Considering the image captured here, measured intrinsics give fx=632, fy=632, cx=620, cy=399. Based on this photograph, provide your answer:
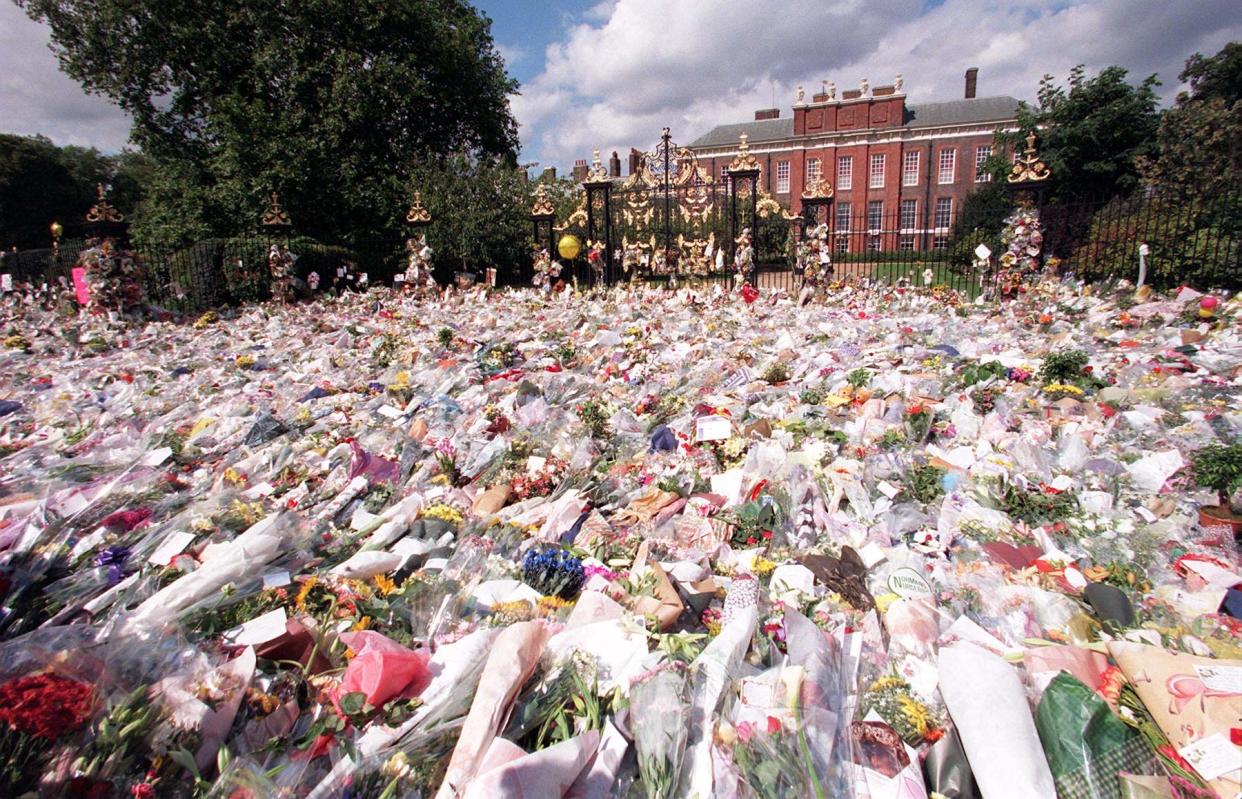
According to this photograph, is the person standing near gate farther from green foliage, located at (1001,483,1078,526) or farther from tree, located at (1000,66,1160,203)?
tree, located at (1000,66,1160,203)

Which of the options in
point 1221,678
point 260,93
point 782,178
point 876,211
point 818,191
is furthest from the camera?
point 782,178

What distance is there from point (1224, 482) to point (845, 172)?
40195 mm

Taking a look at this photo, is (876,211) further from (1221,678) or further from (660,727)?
(660,727)

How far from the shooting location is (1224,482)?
249 centimetres

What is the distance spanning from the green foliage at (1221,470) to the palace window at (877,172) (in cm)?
3973

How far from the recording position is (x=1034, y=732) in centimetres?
150

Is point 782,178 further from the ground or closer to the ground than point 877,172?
further from the ground

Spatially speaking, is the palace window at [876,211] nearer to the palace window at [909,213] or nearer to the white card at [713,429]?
the palace window at [909,213]

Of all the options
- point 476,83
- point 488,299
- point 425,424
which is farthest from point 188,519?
point 476,83

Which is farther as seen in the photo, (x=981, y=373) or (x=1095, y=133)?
(x=1095, y=133)

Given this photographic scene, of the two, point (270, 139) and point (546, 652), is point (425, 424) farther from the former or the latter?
point (270, 139)

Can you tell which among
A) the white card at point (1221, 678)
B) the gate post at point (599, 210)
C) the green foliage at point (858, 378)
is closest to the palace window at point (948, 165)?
the gate post at point (599, 210)

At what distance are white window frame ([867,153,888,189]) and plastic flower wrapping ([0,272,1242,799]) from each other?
36.2m

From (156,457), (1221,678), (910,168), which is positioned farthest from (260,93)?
(910,168)
